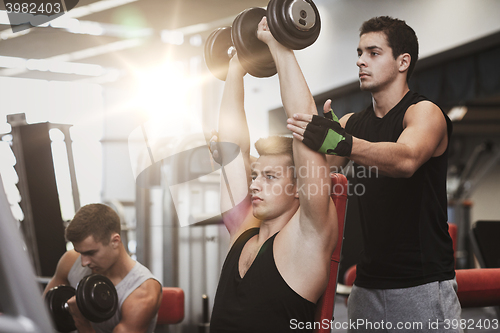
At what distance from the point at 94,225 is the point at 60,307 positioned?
0.36 meters

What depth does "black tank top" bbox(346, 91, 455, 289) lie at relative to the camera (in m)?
1.31

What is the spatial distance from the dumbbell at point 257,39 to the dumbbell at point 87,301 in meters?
0.90

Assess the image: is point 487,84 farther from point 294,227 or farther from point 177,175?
point 294,227

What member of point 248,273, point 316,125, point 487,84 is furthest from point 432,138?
point 487,84

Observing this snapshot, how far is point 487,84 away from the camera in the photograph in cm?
404

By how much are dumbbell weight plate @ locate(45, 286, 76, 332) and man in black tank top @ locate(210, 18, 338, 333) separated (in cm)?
89

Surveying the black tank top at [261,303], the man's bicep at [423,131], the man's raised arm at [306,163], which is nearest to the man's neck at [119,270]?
the black tank top at [261,303]

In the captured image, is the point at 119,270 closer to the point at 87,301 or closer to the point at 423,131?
the point at 87,301

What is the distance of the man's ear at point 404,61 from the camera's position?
1.42 m

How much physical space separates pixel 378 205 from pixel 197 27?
590cm

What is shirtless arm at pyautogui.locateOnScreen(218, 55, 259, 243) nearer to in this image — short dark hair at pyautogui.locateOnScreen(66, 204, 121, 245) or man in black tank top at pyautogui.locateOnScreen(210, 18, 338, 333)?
man in black tank top at pyautogui.locateOnScreen(210, 18, 338, 333)

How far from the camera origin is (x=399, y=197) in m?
1.37

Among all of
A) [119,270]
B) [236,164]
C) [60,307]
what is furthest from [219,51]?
[60,307]

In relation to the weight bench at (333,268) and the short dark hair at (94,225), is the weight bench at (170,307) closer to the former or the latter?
the short dark hair at (94,225)
